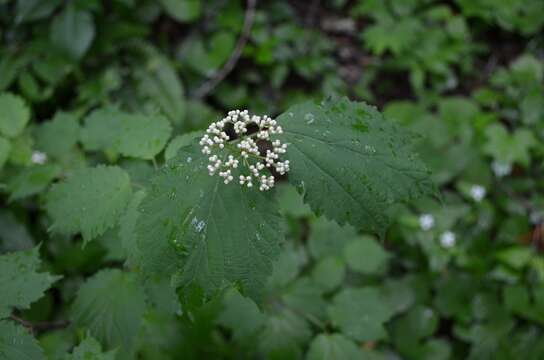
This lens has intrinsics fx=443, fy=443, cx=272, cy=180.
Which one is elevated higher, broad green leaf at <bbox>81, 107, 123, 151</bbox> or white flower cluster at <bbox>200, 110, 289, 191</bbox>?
white flower cluster at <bbox>200, 110, 289, 191</bbox>

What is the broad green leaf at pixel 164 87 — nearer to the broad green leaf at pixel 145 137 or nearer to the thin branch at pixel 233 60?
the thin branch at pixel 233 60

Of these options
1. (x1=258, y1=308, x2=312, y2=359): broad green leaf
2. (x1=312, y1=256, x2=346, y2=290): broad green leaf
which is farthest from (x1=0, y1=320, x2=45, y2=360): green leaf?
(x1=312, y1=256, x2=346, y2=290): broad green leaf

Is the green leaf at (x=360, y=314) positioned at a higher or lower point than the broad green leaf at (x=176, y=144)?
lower

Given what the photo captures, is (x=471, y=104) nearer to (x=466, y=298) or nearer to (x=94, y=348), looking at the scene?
(x=466, y=298)

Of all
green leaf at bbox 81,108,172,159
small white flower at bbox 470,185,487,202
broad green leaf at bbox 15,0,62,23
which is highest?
green leaf at bbox 81,108,172,159

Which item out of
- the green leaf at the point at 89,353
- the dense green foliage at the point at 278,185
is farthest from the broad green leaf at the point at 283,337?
the green leaf at the point at 89,353

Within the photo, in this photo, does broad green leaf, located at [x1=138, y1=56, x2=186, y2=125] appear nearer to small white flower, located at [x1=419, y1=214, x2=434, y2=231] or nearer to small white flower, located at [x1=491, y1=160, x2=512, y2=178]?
small white flower, located at [x1=419, y1=214, x2=434, y2=231]
